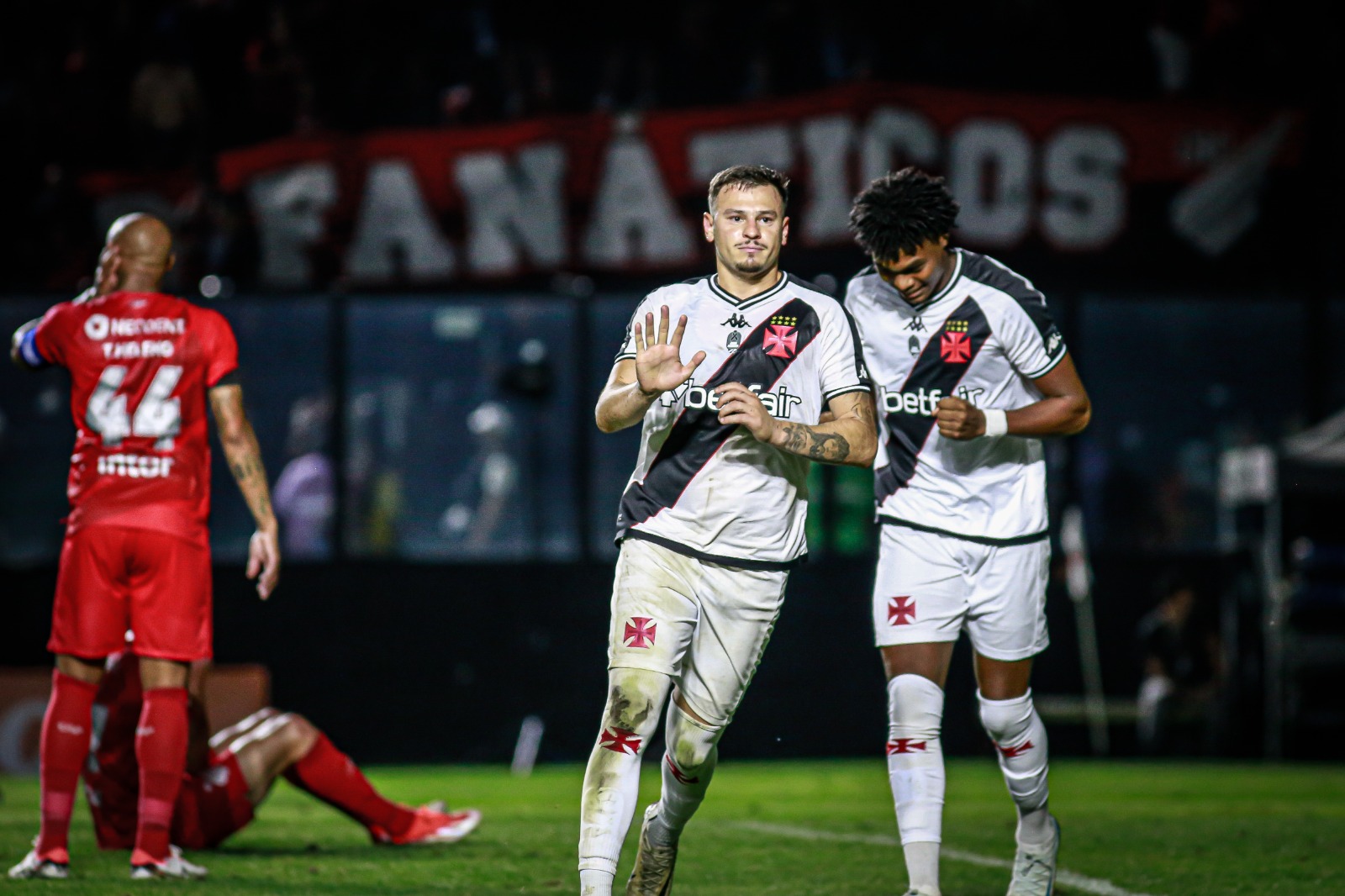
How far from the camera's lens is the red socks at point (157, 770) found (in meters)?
6.21

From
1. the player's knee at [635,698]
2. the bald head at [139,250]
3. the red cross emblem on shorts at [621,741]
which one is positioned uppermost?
the bald head at [139,250]

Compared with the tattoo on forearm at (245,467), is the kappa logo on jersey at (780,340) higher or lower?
higher

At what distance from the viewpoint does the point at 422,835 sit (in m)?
7.47

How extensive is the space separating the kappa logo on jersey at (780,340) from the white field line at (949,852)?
2359 millimetres

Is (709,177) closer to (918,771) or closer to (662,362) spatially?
(918,771)

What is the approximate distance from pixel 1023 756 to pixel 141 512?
327 cm

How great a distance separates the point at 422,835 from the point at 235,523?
819 centimetres

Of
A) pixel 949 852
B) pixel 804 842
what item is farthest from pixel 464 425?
pixel 949 852

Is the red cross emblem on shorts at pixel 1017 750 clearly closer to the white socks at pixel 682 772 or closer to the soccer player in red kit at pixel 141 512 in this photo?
the white socks at pixel 682 772

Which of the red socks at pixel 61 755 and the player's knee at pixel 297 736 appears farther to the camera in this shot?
the player's knee at pixel 297 736

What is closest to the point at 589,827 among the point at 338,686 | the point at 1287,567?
the point at 338,686

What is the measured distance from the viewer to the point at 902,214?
6000 mm

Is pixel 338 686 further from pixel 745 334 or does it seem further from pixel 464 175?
pixel 745 334

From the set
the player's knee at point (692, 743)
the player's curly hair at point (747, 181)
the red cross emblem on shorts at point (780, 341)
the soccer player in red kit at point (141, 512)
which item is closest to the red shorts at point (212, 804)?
the soccer player in red kit at point (141, 512)
